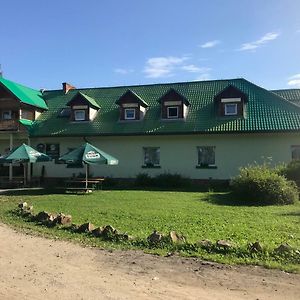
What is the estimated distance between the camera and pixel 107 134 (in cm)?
2895

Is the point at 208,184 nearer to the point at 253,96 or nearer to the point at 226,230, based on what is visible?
the point at 253,96

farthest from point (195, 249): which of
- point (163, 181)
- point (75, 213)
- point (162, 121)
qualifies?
point (162, 121)

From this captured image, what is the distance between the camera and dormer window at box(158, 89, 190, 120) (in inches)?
1137

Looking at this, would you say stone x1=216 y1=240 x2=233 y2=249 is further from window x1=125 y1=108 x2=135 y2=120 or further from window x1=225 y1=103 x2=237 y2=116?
window x1=125 y1=108 x2=135 y2=120

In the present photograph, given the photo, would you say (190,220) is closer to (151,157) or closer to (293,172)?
(293,172)

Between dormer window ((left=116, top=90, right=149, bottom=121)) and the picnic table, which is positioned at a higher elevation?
dormer window ((left=116, top=90, right=149, bottom=121))

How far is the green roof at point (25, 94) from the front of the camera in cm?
3109

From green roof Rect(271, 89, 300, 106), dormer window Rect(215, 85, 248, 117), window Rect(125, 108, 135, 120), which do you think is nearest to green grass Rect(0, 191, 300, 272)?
dormer window Rect(215, 85, 248, 117)

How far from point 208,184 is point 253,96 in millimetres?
7011

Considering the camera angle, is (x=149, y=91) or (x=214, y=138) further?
(x=149, y=91)

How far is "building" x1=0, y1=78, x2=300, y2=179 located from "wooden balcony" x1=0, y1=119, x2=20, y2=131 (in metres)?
0.07

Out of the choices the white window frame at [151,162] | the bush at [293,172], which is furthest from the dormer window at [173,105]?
the bush at [293,172]

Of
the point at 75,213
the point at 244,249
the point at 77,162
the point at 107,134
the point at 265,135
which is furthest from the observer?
the point at 107,134

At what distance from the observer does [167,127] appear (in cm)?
→ 2828
